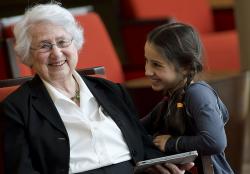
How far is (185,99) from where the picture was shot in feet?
7.55

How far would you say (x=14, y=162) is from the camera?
6.91 feet

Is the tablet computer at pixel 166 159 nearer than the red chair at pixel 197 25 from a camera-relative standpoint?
Yes

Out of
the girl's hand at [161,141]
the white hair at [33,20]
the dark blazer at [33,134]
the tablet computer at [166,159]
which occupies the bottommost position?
the girl's hand at [161,141]

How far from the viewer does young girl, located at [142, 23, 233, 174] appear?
2.24m

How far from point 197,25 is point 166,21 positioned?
0.82 meters

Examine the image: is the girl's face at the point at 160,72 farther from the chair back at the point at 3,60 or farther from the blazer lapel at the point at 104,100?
the chair back at the point at 3,60

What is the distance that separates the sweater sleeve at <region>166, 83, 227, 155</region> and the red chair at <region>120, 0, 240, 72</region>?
222 cm

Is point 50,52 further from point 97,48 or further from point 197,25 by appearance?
point 197,25

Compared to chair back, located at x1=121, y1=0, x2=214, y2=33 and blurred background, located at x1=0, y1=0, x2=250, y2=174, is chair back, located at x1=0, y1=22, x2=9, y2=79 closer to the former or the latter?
blurred background, located at x1=0, y1=0, x2=250, y2=174

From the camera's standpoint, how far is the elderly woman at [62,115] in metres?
2.14

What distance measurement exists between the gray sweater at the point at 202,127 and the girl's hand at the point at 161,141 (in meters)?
0.02

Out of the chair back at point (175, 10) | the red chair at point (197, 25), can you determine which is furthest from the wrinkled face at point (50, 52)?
the chair back at point (175, 10)

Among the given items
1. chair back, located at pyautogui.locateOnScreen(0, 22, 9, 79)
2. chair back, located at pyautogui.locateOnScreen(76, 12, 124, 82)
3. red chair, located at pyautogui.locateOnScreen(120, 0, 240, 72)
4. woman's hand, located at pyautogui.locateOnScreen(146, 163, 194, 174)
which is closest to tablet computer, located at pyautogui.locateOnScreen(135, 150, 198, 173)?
woman's hand, located at pyautogui.locateOnScreen(146, 163, 194, 174)

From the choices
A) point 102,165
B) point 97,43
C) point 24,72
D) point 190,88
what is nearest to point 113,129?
point 102,165
